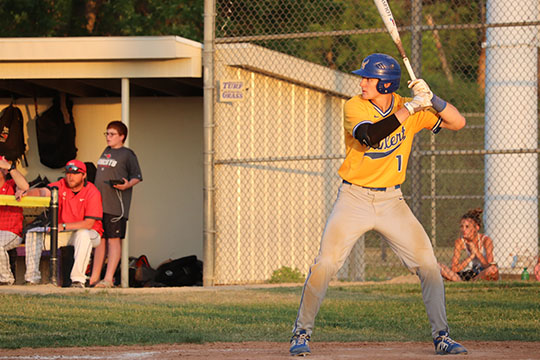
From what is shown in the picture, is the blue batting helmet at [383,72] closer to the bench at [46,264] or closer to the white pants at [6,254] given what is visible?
the bench at [46,264]

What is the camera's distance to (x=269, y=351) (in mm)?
6152

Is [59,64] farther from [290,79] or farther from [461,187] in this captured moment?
[461,187]

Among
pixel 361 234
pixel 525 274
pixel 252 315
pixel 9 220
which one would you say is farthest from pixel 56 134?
pixel 361 234

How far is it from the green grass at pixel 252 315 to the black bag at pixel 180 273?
1733 mm

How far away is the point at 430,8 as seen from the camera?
2959 cm

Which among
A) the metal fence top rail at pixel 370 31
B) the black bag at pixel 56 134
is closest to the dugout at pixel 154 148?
the black bag at pixel 56 134

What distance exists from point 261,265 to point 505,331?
5.07m

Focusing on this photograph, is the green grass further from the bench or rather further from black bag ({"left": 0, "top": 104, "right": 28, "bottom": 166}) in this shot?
black bag ({"left": 0, "top": 104, "right": 28, "bottom": 166})

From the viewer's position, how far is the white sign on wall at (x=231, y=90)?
11.0 metres

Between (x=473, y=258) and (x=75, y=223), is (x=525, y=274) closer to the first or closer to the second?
(x=473, y=258)

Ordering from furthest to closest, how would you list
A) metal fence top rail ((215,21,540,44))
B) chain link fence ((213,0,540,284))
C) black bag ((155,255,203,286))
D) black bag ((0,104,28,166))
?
black bag ((0,104,28,166)) < black bag ((155,255,203,286)) < chain link fence ((213,0,540,284)) < metal fence top rail ((215,21,540,44))

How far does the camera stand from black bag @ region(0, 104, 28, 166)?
12.7 meters

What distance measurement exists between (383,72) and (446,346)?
175 cm

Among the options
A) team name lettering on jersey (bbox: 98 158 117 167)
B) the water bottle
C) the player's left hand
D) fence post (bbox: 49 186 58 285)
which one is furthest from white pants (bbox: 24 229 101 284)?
the player's left hand
